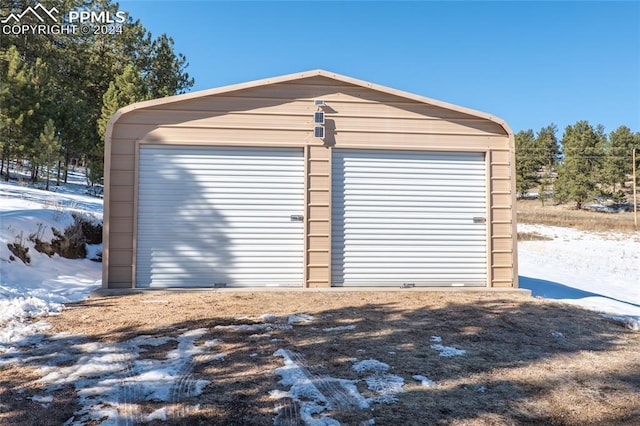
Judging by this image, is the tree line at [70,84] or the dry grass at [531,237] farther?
the dry grass at [531,237]

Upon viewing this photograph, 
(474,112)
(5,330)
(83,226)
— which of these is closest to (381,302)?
(474,112)

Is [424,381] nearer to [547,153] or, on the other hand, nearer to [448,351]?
[448,351]

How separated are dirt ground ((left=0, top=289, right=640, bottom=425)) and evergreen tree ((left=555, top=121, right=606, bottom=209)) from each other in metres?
36.4

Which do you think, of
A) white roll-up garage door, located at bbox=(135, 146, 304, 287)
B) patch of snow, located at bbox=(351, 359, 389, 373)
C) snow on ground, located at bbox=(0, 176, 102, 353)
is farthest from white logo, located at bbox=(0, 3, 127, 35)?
patch of snow, located at bbox=(351, 359, 389, 373)

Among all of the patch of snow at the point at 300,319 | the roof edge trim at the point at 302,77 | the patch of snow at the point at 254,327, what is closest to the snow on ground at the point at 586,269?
the roof edge trim at the point at 302,77

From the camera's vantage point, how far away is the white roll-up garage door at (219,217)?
22.6 ft

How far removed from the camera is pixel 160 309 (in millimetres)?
5309

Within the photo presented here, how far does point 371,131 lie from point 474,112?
2.06m

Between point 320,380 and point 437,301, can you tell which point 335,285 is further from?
point 320,380

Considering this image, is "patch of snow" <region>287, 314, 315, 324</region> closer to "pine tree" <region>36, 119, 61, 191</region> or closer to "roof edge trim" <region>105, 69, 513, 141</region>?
"roof edge trim" <region>105, 69, 513, 141</region>

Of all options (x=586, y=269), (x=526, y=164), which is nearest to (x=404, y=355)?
(x=586, y=269)

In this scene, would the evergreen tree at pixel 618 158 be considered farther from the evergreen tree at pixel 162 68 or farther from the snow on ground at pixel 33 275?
the snow on ground at pixel 33 275

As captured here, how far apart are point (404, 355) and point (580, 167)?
135 ft

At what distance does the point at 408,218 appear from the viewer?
24.4 ft
